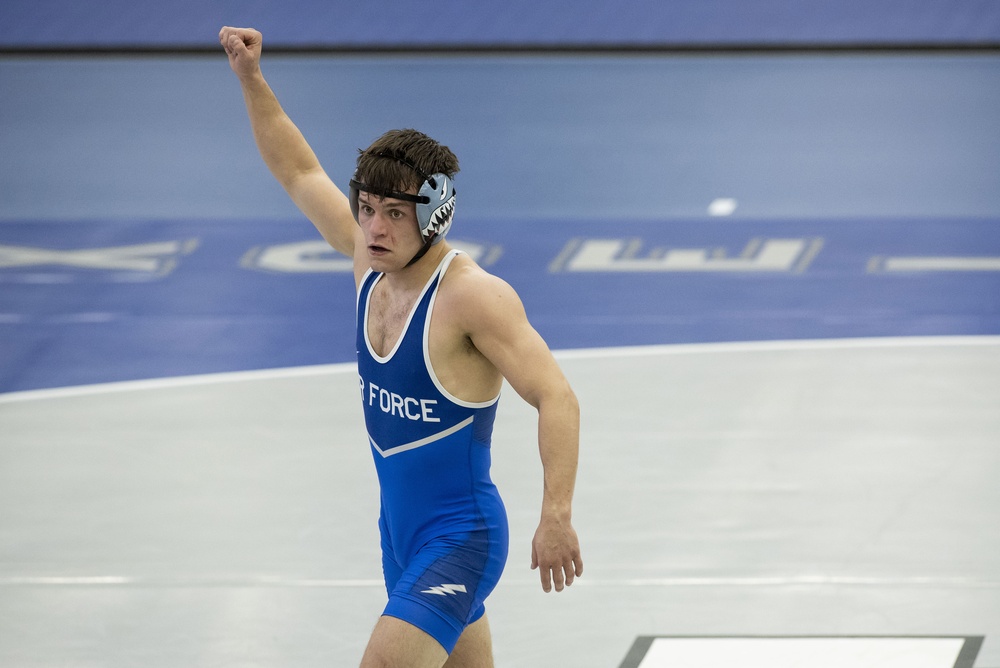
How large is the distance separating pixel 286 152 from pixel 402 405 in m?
0.99

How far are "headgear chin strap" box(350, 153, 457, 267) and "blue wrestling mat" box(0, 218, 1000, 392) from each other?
17.0 feet

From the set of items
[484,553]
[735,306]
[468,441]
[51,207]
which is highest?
[51,207]

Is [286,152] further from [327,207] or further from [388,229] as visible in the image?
[388,229]

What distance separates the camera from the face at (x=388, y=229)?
3.45 m

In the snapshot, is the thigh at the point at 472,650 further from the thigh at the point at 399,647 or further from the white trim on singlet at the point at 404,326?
the white trim on singlet at the point at 404,326

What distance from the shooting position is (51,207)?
12.7m

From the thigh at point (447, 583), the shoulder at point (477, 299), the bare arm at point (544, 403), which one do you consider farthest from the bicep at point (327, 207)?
the thigh at point (447, 583)

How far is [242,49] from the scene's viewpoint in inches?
158

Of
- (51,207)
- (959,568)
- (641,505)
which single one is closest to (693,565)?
(641,505)

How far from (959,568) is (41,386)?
18.0ft

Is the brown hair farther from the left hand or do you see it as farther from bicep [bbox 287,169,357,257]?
the left hand

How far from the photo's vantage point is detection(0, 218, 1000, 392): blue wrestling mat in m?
9.00

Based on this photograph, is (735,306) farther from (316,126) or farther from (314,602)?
(316,126)

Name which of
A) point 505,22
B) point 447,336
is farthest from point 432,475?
point 505,22
